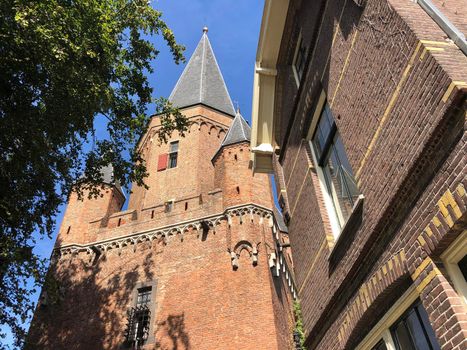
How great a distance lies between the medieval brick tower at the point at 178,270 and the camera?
13.7 metres

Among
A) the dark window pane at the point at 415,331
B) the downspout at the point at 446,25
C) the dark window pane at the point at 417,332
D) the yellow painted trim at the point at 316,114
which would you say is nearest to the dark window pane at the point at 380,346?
the dark window pane at the point at 415,331

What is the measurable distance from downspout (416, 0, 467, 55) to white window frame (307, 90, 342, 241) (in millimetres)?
2056

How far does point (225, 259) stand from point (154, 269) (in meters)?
3.03

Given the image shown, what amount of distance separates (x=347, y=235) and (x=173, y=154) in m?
19.1

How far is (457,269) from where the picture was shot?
309cm

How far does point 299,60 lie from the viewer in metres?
→ 7.40

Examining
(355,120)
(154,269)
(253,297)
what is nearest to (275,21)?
(355,120)

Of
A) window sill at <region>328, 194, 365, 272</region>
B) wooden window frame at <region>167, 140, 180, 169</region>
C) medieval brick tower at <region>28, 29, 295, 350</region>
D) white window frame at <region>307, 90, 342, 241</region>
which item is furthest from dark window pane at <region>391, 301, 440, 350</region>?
wooden window frame at <region>167, 140, 180, 169</region>

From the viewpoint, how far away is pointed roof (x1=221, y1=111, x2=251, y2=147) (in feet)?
65.6

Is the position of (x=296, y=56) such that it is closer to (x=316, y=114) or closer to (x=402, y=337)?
(x=316, y=114)

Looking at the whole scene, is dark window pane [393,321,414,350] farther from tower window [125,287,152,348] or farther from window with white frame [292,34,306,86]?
tower window [125,287,152,348]

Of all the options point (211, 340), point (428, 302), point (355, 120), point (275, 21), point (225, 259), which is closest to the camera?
point (428, 302)

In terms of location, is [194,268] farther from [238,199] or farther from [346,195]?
[346,195]

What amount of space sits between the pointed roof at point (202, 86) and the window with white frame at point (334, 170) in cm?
2087
